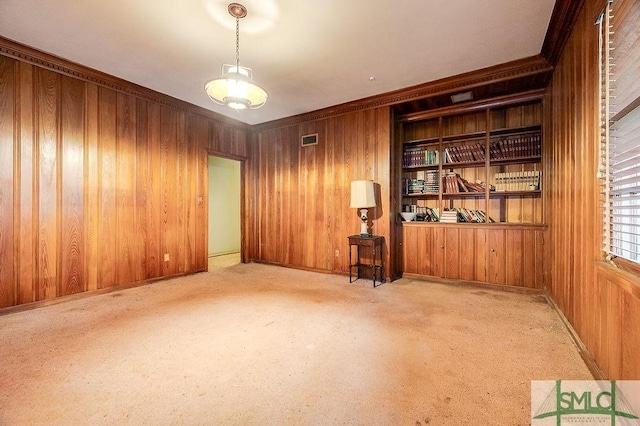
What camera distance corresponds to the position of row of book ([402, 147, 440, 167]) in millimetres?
4082

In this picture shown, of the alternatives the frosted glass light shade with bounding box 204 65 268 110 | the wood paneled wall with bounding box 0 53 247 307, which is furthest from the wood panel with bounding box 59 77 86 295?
the frosted glass light shade with bounding box 204 65 268 110

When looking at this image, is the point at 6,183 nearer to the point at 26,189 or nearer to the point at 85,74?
the point at 26,189

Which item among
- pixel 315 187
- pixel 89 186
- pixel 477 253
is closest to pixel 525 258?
pixel 477 253

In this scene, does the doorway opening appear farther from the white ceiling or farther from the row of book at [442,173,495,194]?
the row of book at [442,173,495,194]

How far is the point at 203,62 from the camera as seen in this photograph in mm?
3035

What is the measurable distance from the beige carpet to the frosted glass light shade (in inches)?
77.7

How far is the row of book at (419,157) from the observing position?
4082 millimetres

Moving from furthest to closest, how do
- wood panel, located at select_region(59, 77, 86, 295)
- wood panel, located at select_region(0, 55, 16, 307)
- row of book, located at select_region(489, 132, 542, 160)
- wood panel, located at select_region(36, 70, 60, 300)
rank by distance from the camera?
1. row of book, located at select_region(489, 132, 542, 160)
2. wood panel, located at select_region(59, 77, 86, 295)
3. wood panel, located at select_region(36, 70, 60, 300)
4. wood panel, located at select_region(0, 55, 16, 307)

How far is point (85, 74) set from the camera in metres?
3.19

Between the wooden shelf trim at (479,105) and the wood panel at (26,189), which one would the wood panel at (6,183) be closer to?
the wood panel at (26,189)

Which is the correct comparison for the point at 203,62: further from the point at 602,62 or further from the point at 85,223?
the point at 602,62

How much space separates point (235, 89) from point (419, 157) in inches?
115

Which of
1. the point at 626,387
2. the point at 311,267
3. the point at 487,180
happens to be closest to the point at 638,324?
the point at 626,387

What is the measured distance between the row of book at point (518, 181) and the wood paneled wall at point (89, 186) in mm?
4457
